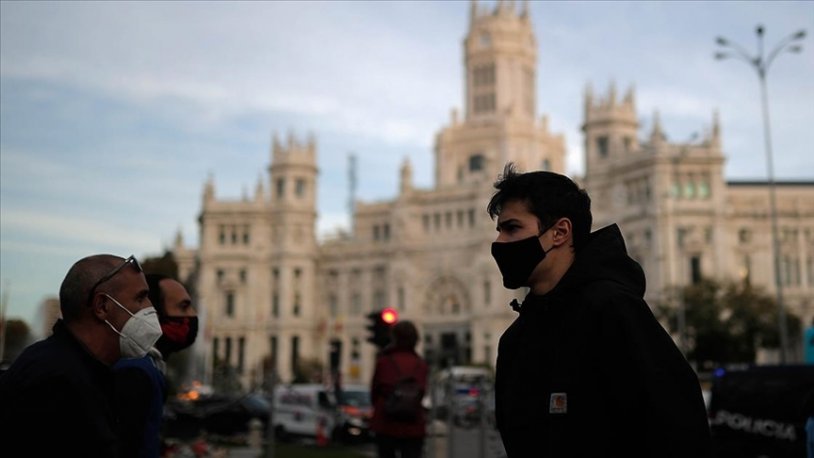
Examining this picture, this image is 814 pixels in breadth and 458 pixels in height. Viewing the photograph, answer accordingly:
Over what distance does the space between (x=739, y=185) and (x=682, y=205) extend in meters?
9.20

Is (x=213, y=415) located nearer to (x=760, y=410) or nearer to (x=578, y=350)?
(x=760, y=410)

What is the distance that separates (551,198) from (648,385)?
42.4 inches

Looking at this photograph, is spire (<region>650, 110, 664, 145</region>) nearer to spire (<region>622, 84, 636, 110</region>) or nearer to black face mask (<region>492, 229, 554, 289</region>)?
spire (<region>622, 84, 636, 110</region>)

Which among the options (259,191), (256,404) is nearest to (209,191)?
(259,191)

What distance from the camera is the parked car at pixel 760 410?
1599 centimetres

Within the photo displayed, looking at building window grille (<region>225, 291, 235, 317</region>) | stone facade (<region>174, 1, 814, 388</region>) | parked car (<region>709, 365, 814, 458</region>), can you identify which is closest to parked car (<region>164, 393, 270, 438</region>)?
parked car (<region>709, 365, 814, 458</region>)

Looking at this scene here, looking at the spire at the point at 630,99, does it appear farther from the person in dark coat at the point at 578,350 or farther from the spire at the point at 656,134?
the person in dark coat at the point at 578,350

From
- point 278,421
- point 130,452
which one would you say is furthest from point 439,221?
point 130,452

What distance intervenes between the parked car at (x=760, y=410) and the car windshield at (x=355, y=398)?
14.6 meters

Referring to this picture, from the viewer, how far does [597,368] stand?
A: 389cm

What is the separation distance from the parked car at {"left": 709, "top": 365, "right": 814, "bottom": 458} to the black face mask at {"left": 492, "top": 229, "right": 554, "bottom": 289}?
1236cm

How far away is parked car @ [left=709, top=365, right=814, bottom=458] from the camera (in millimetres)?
15992

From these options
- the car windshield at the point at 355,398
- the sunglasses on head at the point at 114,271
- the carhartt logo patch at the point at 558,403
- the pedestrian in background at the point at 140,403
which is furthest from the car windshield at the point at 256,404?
the carhartt logo patch at the point at 558,403

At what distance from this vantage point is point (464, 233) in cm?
8331
